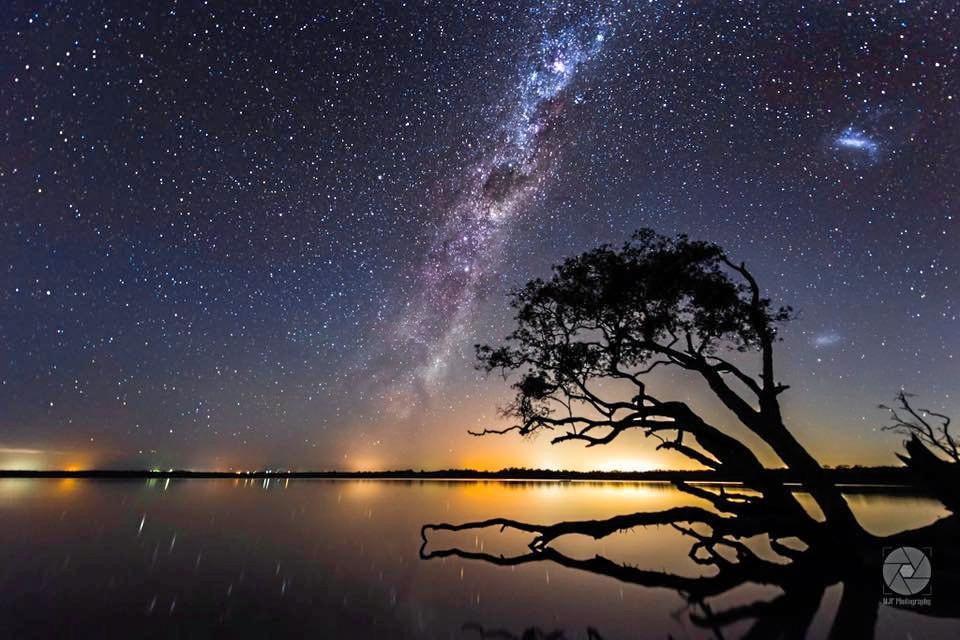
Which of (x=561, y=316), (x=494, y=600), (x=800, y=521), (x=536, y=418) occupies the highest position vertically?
(x=561, y=316)

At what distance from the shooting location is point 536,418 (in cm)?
1720

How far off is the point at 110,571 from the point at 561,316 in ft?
53.3

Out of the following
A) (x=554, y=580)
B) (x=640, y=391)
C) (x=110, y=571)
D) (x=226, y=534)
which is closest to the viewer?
(x=554, y=580)

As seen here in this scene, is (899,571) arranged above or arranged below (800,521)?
below

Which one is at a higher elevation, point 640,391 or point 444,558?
point 640,391

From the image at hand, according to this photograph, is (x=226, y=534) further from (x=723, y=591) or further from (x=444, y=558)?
(x=723, y=591)

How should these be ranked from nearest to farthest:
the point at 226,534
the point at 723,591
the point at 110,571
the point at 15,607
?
the point at 15,607
the point at 723,591
the point at 110,571
the point at 226,534

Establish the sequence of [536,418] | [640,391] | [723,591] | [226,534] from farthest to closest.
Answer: [226,534], [536,418], [640,391], [723,591]

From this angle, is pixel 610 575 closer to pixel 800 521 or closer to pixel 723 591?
pixel 723 591

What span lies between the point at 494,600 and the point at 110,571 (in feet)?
38.4

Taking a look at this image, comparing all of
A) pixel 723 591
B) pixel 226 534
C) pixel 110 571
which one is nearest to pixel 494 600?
pixel 723 591

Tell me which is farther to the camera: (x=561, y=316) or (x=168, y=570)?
(x=561, y=316)

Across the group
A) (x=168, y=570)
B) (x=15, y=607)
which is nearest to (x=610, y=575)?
(x=168, y=570)

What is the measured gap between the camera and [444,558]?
16.2 meters
